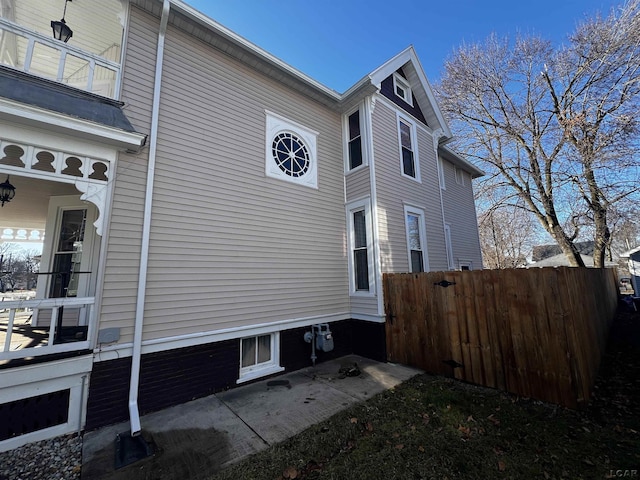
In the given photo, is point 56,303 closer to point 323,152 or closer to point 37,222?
point 323,152

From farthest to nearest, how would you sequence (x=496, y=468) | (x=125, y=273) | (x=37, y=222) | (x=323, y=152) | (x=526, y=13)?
(x=526, y=13) < (x=37, y=222) < (x=323, y=152) < (x=125, y=273) < (x=496, y=468)

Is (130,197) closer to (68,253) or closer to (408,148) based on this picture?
(68,253)

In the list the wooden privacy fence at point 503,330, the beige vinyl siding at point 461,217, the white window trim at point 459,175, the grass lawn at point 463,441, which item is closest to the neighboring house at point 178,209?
the wooden privacy fence at point 503,330

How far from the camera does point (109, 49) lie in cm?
568

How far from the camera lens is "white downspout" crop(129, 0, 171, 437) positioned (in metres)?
3.68

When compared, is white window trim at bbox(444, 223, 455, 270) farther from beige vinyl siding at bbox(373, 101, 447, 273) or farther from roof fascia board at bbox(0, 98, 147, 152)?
roof fascia board at bbox(0, 98, 147, 152)

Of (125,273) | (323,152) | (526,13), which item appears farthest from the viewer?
(526,13)

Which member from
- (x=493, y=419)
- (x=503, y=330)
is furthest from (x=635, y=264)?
(x=493, y=419)

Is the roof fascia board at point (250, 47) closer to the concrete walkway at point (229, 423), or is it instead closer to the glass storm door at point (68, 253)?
the glass storm door at point (68, 253)

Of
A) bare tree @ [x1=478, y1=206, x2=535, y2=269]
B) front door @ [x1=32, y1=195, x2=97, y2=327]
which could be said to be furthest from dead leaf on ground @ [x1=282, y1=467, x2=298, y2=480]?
bare tree @ [x1=478, y1=206, x2=535, y2=269]

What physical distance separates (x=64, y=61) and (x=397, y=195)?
22.2 feet

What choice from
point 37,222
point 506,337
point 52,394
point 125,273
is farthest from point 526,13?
point 37,222

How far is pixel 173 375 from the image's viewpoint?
4.15 m

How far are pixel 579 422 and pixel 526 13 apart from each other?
1445 cm
